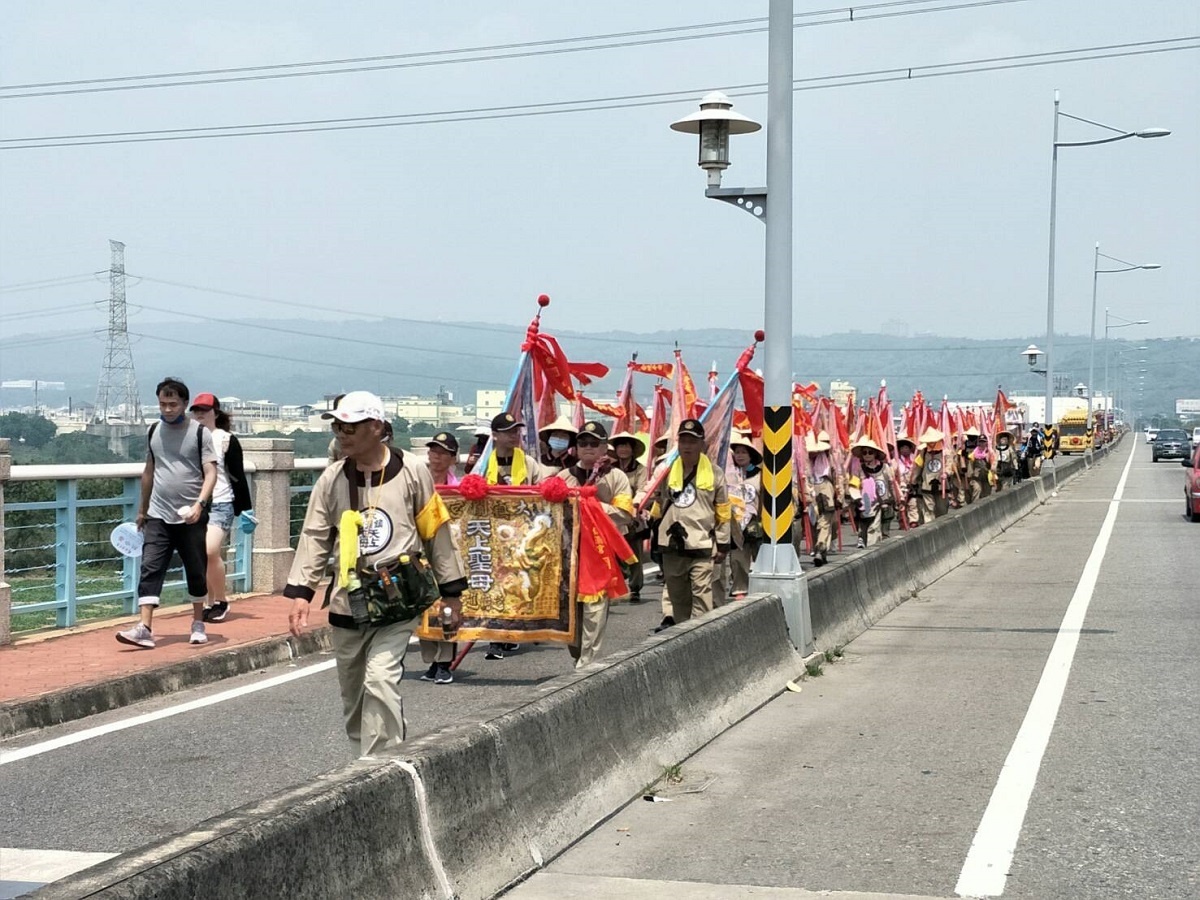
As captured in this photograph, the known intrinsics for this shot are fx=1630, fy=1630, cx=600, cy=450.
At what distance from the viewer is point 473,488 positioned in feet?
37.2

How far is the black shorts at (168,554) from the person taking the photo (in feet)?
38.8

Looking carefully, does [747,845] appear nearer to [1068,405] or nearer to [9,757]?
[9,757]

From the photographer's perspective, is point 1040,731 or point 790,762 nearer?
point 790,762

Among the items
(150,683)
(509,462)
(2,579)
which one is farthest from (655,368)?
(150,683)

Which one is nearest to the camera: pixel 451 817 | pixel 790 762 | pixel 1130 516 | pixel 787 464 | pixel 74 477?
pixel 451 817

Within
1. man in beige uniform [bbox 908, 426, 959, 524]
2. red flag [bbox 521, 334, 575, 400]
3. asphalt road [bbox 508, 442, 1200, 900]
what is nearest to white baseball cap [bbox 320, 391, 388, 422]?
asphalt road [bbox 508, 442, 1200, 900]

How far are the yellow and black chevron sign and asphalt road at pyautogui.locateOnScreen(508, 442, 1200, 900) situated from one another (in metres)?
1.10

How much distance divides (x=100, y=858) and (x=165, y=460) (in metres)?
5.93

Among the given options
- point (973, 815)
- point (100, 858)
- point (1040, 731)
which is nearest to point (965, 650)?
point (1040, 731)

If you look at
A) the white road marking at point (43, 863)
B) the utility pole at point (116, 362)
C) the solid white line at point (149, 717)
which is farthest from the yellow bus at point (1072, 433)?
the white road marking at point (43, 863)

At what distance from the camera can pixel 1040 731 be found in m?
9.07

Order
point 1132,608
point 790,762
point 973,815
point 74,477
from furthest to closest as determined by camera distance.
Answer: point 1132,608, point 74,477, point 790,762, point 973,815

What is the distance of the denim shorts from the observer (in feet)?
42.2

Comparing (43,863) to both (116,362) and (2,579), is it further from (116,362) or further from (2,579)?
(116,362)
